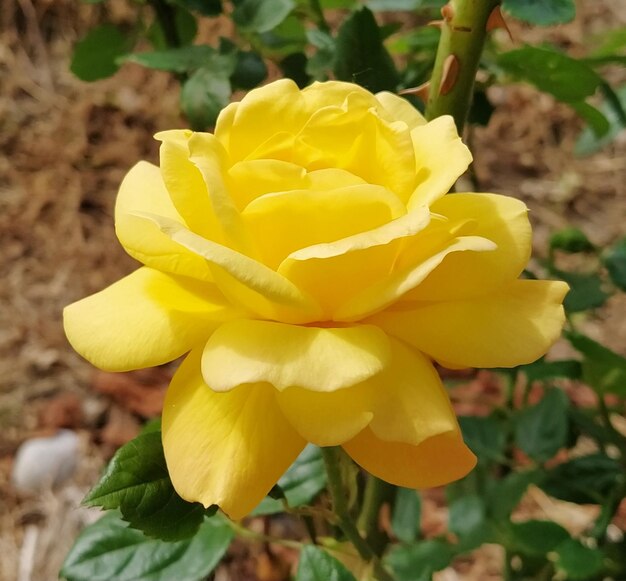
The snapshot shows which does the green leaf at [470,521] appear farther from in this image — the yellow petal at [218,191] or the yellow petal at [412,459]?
the yellow petal at [218,191]

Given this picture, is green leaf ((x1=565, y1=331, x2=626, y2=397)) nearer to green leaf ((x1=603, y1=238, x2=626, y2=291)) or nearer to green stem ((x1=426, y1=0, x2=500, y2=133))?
green leaf ((x1=603, y1=238, x2=626, y2=291))

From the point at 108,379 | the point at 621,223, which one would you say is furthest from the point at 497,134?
the point at 108,379

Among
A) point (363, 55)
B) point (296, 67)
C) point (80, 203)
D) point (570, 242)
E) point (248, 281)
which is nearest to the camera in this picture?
point (248, 281)

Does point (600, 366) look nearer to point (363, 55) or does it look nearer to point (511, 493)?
point (511, 493)

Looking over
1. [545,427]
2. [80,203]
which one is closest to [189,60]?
[545,427]

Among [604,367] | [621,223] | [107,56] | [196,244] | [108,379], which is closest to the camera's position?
[196,244]

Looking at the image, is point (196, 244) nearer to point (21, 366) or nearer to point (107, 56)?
point (107, 56)
